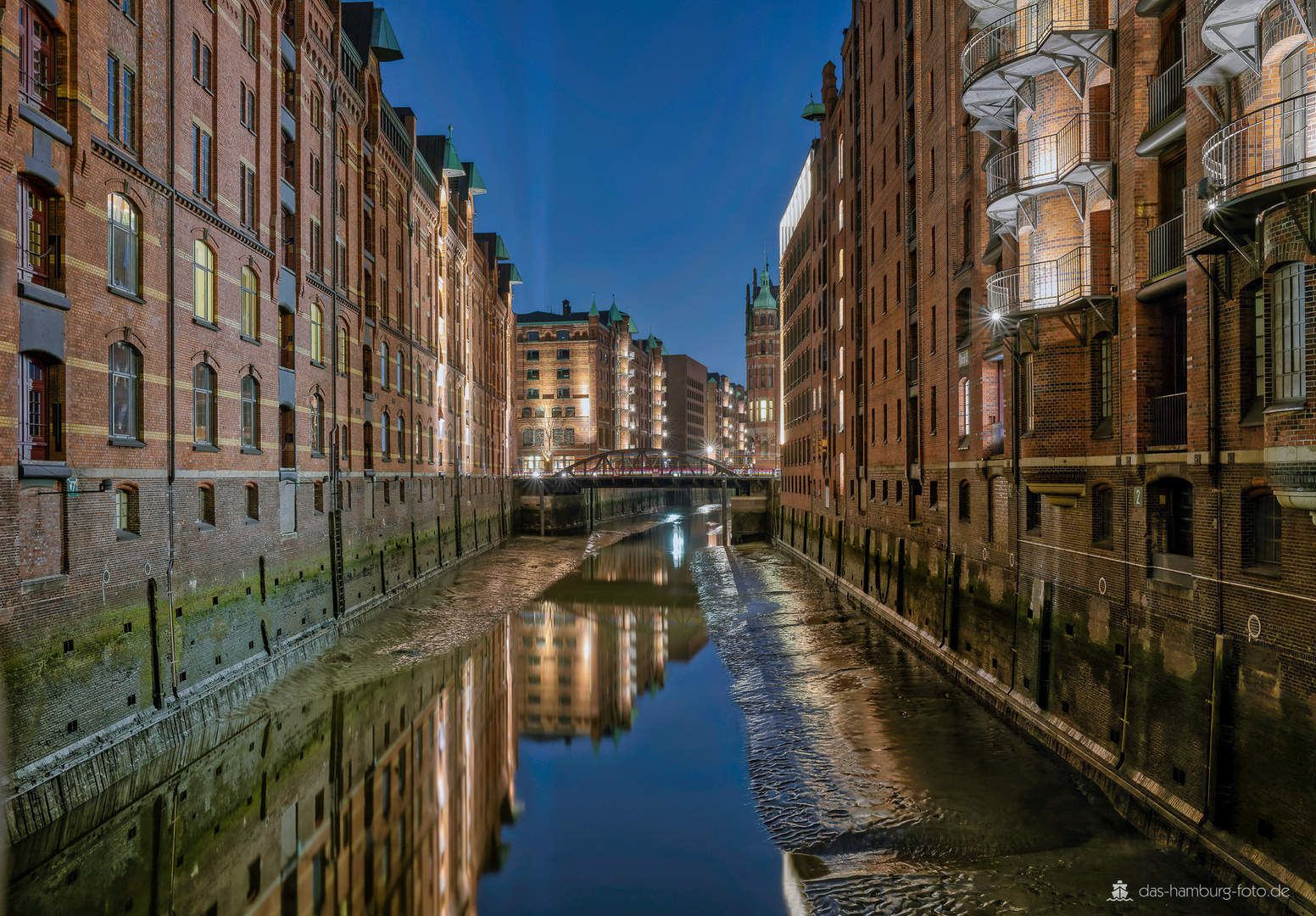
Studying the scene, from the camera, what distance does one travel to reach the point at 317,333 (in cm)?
2764

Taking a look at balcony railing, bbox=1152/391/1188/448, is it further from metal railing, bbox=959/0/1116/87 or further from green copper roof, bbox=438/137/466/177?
green copper roof, bbox=438/137/466/177

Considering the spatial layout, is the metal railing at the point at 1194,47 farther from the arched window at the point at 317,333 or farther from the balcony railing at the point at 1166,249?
the arched window at the point at 317,333

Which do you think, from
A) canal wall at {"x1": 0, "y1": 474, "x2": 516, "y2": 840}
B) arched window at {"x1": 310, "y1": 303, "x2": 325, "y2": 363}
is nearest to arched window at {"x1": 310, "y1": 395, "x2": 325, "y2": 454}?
arched window at {"x1": 310, "y1": 303, "x2": 325, "y2": 363}

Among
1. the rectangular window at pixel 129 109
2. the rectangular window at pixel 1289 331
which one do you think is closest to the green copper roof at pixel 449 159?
the rectangular window at pixel 129 109

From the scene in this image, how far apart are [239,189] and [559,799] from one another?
57.5ft

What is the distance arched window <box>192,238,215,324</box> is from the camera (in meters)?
18.6

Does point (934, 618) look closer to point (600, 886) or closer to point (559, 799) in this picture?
point (559, 799)

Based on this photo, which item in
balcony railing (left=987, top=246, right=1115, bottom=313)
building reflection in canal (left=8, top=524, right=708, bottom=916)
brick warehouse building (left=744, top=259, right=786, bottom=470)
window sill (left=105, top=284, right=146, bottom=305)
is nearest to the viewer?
building reflection in canal (left=8, top=524, right=708, bottom=916)

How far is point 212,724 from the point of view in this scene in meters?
16.7

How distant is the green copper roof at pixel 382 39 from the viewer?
3459 centimetres

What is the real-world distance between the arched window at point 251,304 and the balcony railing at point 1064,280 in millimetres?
18871

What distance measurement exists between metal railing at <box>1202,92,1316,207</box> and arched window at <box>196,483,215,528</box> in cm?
1989

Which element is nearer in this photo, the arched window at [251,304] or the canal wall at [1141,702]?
the canal wall at [1141,702]

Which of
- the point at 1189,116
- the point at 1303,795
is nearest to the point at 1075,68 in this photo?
the point at 1189,116
